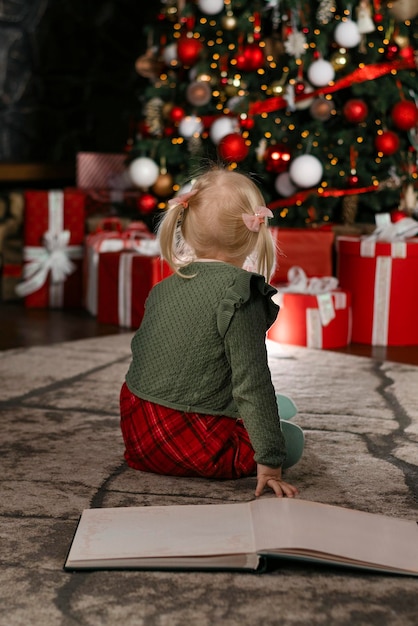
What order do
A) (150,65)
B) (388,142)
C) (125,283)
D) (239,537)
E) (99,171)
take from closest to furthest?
(239,537), (125,283), (388,142), (150,65), (99,171)

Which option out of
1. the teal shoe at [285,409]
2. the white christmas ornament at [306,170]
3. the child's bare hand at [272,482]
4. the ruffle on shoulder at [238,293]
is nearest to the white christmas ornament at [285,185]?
the white christmas ornament at [306,170]

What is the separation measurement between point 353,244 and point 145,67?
1476 millimetres

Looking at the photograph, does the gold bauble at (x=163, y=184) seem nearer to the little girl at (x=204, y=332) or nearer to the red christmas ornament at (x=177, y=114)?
the red christmas ornament at (x=177, y=114)

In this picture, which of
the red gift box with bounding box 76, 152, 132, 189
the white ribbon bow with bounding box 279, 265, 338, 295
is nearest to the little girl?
the white ribbon bow with bounding box 279, 265, 338, 295

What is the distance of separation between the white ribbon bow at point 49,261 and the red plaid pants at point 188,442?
7.74 ft

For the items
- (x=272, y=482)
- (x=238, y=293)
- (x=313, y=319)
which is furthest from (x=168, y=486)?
(x=313, y=319)

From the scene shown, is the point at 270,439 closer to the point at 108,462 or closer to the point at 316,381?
the point at 108,462

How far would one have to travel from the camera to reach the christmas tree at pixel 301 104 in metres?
3.80

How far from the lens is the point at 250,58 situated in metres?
3.85

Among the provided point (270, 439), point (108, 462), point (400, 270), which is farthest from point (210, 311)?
point (400, 270)

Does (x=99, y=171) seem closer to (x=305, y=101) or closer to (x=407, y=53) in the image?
(x=305, y=101)

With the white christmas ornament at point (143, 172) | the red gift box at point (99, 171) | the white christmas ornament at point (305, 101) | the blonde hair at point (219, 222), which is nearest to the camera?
the blonde hair at point (219, 222)

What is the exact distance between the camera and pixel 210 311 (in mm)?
1680

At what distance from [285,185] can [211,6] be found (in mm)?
807
